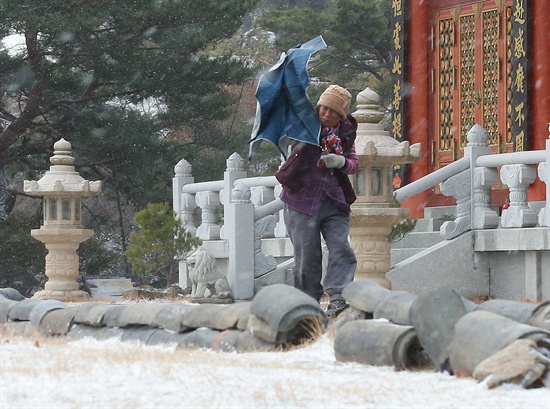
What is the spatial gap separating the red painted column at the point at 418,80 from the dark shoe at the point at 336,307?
835 cm

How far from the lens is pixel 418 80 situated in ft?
56.0

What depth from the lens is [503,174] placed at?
1293 cm

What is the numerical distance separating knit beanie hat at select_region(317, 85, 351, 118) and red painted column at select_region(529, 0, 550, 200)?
6313 mm

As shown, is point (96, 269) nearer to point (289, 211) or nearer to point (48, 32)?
point (48, 32)

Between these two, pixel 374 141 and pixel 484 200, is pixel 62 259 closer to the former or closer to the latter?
pixel 484 200

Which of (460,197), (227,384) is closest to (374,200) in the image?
(460,197)

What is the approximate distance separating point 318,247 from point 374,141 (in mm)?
3037

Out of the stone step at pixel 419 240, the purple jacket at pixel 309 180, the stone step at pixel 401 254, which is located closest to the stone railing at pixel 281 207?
the stone step at pixel 401 254

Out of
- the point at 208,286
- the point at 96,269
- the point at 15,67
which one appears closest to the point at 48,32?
the point at 15,67

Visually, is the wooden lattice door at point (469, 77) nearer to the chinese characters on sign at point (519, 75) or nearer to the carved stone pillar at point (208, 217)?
the chinese characters on sign at point (519, 75)

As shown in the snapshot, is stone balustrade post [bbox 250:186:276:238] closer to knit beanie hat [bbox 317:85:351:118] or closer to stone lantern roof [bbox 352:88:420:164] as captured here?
stone lantern roof [bbox 352:88:420:164]

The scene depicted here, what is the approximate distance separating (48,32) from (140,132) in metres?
2.36

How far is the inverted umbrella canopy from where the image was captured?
9.04 meters

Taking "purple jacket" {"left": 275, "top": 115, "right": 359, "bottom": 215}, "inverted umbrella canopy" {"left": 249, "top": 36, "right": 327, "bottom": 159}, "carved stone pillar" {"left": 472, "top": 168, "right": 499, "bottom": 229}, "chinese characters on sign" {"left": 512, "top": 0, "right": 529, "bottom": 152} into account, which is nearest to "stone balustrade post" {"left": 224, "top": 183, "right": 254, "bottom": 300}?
"carved stone pillar" {"left": 472, "top": 168, "right": 499, "bottom": 229}
